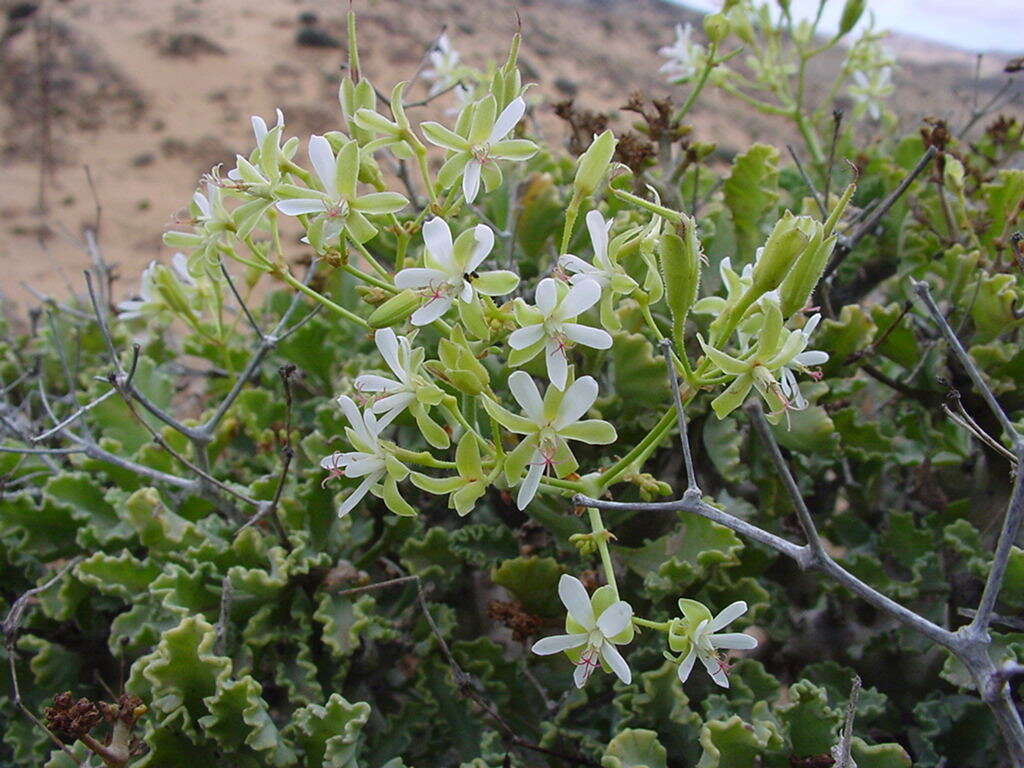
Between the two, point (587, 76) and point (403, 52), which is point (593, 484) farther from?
point (587, 76)

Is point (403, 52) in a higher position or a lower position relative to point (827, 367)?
lower

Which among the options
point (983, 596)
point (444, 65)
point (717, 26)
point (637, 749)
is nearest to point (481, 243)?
point (983, 596)

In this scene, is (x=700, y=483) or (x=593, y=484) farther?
(x=700, y=483)

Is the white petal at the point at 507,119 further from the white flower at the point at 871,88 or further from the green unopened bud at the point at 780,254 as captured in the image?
the white flower at the point at 871,88

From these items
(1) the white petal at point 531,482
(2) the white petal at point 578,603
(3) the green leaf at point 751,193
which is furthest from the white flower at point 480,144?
(3) the green leaf at point 751,193

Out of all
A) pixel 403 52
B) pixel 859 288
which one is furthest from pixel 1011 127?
pixel 403 52

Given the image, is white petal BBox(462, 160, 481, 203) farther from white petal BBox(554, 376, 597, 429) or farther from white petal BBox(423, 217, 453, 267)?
white petal BBox(554, 376, 597, 429)

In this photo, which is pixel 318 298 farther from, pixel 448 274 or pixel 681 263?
pixel 681 263
